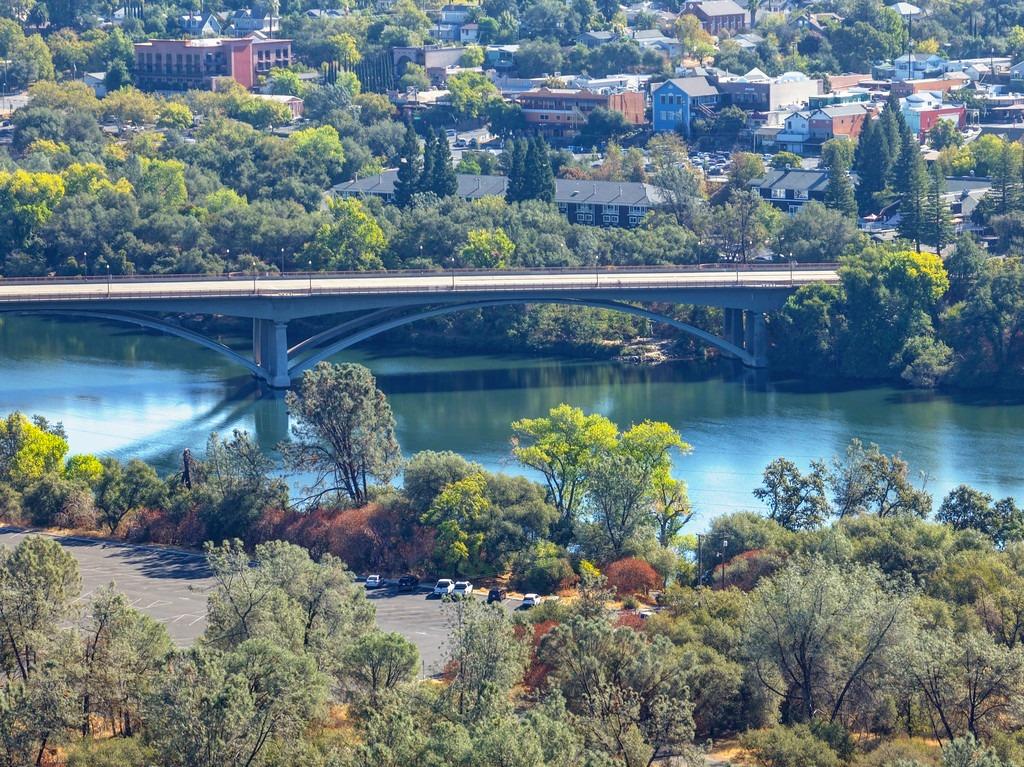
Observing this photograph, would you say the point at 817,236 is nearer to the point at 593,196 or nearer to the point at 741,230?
the point at 741,230

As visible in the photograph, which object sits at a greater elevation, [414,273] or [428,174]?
[428,174]

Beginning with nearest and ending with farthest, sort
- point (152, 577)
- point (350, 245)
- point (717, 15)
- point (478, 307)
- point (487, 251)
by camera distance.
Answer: point (152, 577) < point (478, 307) < point (487, 251) < point (350, 245) < point (717, 15)

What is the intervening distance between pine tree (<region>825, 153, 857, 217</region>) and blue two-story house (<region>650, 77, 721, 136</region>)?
1738cm

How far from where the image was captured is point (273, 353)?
187 feet

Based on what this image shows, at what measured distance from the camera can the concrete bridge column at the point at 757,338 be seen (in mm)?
59531

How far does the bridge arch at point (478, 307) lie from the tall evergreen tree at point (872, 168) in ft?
43.6

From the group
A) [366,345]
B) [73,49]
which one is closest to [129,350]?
[366,345]

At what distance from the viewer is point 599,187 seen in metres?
74.7

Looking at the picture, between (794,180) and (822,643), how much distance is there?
45921 millimetres

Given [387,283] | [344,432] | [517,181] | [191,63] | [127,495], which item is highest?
[191,63]

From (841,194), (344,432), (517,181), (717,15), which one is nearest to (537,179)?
(517,181)

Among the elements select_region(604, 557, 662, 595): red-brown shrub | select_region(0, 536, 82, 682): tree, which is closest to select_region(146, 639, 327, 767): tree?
select_region(0, 536, 82, 682): tree

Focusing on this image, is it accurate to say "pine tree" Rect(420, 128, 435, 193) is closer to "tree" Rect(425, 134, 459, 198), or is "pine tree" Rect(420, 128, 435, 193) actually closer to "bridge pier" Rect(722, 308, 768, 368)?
"tree" Rect(425, 134, 459, 198)

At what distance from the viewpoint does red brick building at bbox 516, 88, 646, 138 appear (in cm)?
8850
